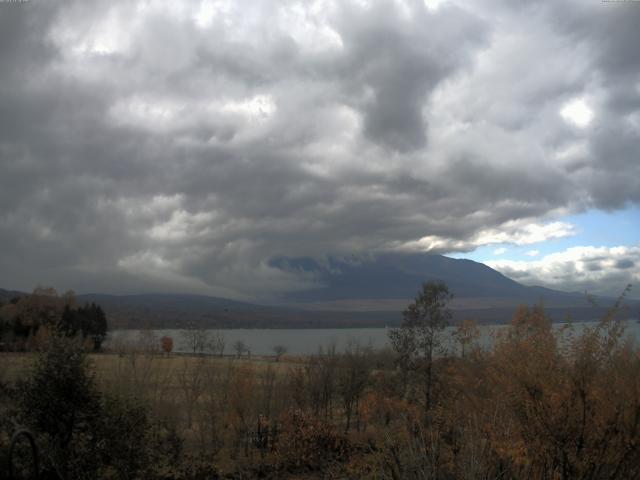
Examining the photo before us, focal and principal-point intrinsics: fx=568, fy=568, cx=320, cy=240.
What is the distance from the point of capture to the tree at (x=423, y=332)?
2903cm

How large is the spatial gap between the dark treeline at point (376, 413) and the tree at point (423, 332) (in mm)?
81

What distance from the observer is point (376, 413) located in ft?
80.7

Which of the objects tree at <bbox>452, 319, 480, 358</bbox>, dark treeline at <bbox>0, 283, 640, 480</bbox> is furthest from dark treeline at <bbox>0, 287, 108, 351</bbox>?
tree at <bbox>452, 319, 480, 358</bbox>

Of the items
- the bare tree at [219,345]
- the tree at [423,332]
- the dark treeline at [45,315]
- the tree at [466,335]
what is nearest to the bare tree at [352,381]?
the tree at [423,332]

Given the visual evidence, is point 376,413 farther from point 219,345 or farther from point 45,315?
point 45,315

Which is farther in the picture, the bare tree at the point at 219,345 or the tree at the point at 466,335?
the bare tree at the point at 219,345

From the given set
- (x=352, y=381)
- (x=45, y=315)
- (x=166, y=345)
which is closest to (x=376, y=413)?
(x=352, y=381)

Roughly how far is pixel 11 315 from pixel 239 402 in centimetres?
7701

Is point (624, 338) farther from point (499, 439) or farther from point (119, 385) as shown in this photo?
point (119, 385)

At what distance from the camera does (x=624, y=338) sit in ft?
39.2

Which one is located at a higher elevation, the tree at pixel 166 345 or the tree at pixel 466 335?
the tree at pixel 466 335

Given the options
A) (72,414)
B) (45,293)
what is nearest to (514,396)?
(72,414)

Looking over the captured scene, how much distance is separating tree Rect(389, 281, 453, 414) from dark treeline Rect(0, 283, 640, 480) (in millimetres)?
81

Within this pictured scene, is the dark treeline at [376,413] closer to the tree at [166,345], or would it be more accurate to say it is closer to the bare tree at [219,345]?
the bare tree at [219,345]
